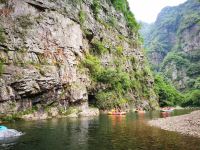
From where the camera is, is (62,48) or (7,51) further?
(62,48)

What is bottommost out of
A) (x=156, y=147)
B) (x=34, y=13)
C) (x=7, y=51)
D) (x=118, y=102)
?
(x=156, y=147)

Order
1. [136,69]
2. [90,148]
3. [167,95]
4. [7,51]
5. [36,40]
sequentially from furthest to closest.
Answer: [167,95]
[136,69]
[36,40]
[7,51]
[90,148]

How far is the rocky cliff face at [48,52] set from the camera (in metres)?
57.8

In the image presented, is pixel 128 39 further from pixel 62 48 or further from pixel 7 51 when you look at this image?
pixel 7 51

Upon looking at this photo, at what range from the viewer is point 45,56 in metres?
66.1

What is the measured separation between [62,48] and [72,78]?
759 cm

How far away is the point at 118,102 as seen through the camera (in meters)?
86.0

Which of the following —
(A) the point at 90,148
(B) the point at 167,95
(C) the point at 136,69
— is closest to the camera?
(A) the point at 90,148

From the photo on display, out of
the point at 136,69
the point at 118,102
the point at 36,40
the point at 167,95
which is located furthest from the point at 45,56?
the point at 167,95

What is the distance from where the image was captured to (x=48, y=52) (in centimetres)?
6725

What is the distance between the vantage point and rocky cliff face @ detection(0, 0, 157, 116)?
57750 mm

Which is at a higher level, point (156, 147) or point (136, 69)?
point (136, 69)

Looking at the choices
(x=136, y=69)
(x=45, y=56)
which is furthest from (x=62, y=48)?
(x=136, y=69)

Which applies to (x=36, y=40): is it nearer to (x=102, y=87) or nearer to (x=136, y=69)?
(x=102, y=87)
